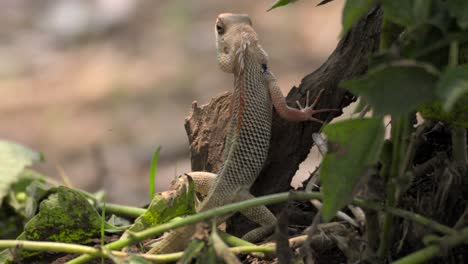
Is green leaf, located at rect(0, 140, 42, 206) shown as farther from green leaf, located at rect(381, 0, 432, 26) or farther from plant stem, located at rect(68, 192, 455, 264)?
green leaf, located at rect(381, 0, 432, 26)

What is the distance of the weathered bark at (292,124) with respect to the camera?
7.13ft

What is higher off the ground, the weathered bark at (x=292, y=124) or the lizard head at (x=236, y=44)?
the lizard head at (x=236, y=44)

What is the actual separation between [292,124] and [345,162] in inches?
45.8

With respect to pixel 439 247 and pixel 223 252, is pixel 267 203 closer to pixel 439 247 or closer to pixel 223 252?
pixel 223 252

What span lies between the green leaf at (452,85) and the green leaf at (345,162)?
0.22 metres

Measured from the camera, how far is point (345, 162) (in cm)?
125

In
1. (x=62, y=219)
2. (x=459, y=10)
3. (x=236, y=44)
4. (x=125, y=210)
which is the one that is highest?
(x=459, y=10)

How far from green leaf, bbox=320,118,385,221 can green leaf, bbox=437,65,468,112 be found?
8.8 inches

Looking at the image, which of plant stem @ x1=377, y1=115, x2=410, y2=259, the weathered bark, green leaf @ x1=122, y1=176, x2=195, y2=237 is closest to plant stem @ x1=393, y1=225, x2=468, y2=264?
plant stem @ x1=377, y1=115, x2=410, y2=259

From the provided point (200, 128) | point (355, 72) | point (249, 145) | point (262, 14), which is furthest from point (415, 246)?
point (262, 14)

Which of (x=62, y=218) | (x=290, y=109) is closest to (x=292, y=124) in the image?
(x=290, y=109)

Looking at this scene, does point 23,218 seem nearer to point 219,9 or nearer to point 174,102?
point 174,102

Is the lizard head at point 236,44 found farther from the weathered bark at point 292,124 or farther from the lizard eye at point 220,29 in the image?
the weathered bark at point 292,124

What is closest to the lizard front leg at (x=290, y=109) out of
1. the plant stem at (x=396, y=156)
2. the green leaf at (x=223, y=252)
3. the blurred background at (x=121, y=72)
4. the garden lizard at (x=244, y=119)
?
the garden lizard at (x=244, y=119)
